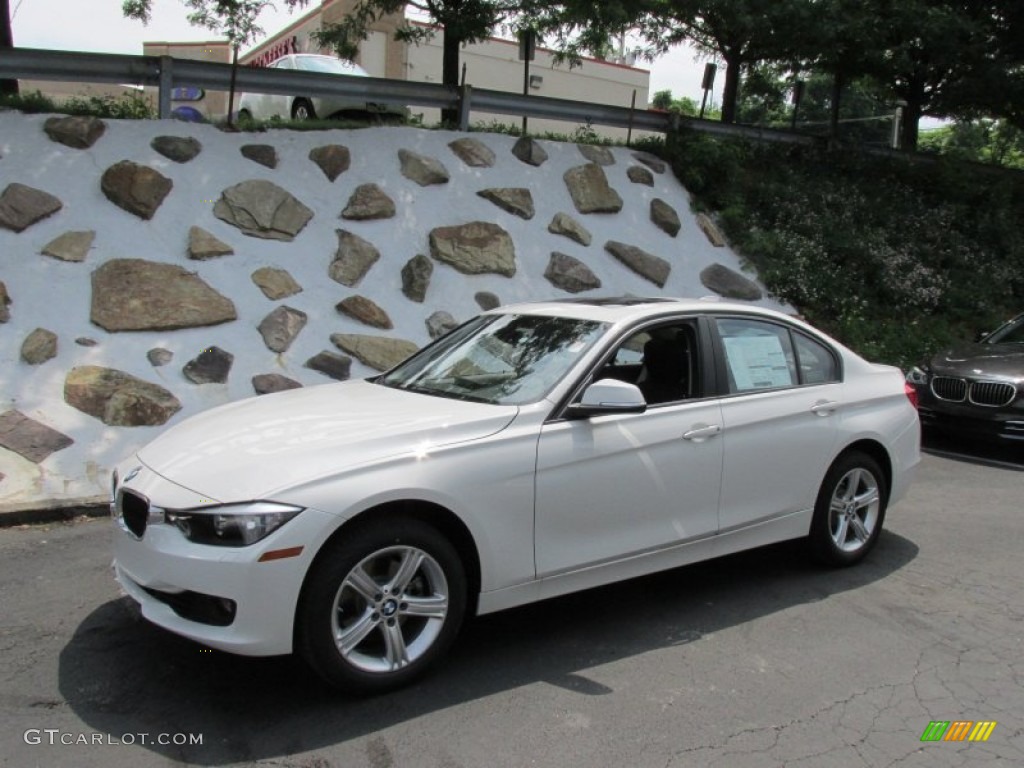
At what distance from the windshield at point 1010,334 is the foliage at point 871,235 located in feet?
5.22

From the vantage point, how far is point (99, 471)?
631cm

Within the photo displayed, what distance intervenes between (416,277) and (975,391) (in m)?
5.60

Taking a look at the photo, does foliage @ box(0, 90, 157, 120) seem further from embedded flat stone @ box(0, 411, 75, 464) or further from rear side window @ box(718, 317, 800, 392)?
rear side window @ box(718, 317, 800, 392)

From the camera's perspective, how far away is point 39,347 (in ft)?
23.3

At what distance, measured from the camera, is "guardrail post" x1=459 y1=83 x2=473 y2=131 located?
11297 mm

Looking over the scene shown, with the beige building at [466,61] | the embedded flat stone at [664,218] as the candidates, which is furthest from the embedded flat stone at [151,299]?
the beige building at [466,61]

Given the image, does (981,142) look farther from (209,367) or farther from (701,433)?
(701,433)

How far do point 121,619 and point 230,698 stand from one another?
1032mm

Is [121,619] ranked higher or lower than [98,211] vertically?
lower

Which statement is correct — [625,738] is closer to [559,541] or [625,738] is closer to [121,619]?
[559,541]

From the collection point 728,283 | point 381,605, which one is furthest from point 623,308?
point 728,283

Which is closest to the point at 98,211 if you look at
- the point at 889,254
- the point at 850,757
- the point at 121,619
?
the point at 121,619

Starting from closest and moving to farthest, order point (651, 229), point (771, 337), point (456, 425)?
point (456, 425), point (771, 337), point (651, 229)

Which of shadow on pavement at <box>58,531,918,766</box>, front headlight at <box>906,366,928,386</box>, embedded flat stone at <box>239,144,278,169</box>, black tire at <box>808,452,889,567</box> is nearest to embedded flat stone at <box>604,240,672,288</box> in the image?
front headlight at <box>906,366,928,386</box>
